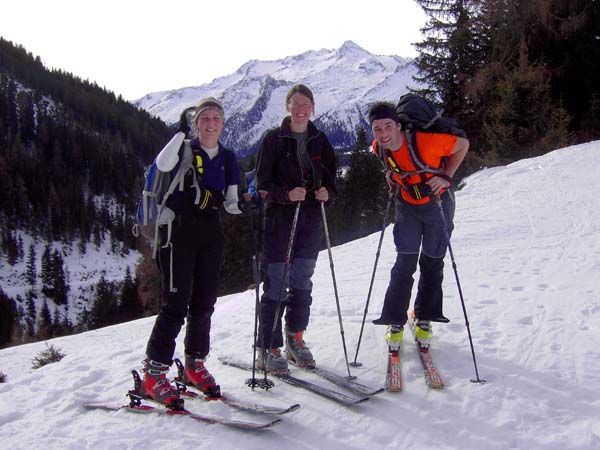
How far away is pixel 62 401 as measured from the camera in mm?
4953

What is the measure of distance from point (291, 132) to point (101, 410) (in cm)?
331

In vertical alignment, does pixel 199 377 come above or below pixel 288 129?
below

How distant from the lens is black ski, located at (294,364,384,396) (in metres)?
4.40

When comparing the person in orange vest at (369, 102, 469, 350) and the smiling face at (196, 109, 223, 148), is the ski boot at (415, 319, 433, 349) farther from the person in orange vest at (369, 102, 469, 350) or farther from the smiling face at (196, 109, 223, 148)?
the smiling face at (196, 109, 223, 148)

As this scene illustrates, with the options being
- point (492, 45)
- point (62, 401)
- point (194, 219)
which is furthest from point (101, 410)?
point (492, 45)

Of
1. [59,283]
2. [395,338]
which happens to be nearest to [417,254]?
[395,338]

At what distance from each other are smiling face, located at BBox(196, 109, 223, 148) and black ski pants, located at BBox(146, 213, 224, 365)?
0.70 metres

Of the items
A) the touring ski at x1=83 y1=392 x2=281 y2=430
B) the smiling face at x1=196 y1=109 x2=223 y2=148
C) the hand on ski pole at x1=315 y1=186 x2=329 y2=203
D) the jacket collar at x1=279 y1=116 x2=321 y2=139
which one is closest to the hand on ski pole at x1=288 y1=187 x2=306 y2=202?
the hand on ski pole at x1=315 y1=186 x2=329 y2=203

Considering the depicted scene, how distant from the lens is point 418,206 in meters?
4.96

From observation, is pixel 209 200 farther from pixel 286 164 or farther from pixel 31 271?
pixel 31 271

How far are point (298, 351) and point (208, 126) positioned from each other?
2.53 m

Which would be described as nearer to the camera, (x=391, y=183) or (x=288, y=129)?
(x=288, y=129)

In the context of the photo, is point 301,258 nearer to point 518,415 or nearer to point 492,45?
point 518,415

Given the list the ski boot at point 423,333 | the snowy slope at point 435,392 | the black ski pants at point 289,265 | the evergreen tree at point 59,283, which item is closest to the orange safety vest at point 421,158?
the black ski pants at point 289,265
